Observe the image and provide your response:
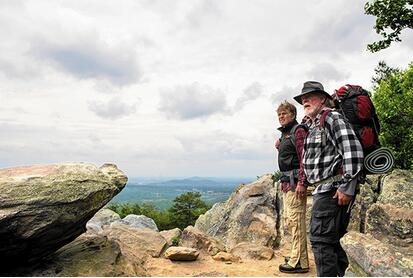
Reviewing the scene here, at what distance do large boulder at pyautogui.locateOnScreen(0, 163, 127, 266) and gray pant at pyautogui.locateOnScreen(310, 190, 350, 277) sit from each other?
469cm

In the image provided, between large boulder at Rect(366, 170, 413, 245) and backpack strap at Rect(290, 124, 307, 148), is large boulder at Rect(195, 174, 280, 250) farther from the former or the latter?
backpack strap at Rect(290, 124, 307, 148)

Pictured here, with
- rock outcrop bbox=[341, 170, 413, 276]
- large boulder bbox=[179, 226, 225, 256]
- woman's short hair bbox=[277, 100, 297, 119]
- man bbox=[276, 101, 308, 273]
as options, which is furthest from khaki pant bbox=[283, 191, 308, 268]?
large boulder bbox=[179, 226, 225, 256]

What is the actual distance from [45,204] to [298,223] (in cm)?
562

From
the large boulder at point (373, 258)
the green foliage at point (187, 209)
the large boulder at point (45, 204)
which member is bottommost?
the green foliage at point (187, 209)

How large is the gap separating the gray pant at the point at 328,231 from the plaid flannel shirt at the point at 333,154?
0.24 m

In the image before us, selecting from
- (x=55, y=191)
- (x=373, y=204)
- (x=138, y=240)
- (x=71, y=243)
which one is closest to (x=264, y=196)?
(x=373, y=204)

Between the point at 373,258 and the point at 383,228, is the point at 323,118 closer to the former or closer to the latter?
the point at 373,258

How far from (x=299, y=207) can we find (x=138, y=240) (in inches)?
218

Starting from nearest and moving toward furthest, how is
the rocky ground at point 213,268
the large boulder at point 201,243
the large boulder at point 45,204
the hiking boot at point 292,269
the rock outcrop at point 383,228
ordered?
the rock outcrop at point 383,228 < the large boulder at point 45,204 < the hiking boot at point 292,269 < the rocky ground at point 213,268 < the large boulder at point 201,243

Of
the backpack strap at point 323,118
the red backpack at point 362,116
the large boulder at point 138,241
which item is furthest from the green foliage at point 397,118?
the backpack strap at point 323,118

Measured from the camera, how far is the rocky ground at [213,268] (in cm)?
1027

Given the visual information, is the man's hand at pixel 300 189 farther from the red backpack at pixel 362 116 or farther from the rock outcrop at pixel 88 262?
the rock outcrop at pixel 88 262

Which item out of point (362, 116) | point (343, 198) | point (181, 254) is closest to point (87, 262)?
point (181, 254)

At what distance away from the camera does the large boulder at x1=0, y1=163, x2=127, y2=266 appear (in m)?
7.63
